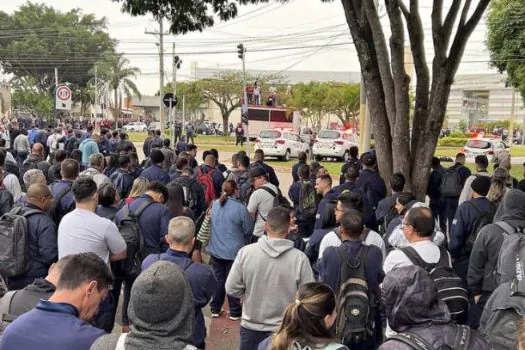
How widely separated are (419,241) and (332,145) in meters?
24.3

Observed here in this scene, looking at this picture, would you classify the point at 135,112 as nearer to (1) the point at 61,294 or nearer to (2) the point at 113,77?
(2) the point at 113,77

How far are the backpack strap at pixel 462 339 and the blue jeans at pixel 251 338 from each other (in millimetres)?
1843

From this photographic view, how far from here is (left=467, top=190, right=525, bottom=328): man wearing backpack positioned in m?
4.85

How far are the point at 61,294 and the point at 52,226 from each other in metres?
2.43

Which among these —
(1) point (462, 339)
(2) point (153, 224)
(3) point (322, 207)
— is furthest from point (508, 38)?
(1) point (462, 339)

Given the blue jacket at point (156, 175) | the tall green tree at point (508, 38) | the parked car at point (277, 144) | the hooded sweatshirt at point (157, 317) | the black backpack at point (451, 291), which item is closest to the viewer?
the hooded sweatshirt at point (157, 317)

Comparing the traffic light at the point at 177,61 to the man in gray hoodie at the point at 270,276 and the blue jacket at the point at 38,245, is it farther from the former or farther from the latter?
the man in gray hoodie at the point at 270,276

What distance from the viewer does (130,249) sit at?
514cm

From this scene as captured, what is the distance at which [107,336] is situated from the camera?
2.55 m

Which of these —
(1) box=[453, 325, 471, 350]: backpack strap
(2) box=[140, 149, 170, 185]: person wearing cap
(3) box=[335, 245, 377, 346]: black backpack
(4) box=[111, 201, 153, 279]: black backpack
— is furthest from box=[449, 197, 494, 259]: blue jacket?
(2) box=[140, 149, 170, 185]: person wearing cap

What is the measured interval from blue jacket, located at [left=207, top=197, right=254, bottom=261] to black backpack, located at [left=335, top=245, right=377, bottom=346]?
7.79 ft

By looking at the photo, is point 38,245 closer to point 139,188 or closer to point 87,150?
point 139,188

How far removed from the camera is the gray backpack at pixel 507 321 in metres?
3.22

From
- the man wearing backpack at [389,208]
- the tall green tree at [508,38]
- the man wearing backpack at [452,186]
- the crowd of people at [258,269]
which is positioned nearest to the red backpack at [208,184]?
the crowd of people at [258,269]
